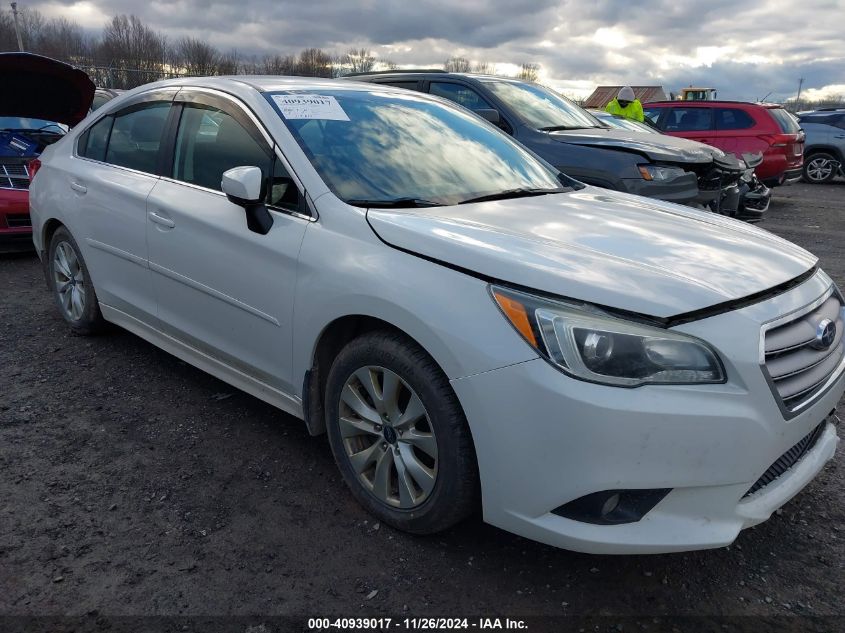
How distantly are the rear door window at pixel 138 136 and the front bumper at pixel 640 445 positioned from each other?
97.4 inches

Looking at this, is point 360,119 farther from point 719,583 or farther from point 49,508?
point 719,583

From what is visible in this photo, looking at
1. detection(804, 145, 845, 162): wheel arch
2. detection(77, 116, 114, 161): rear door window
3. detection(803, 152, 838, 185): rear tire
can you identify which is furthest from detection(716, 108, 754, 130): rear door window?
detection(77, 116, 114, 161): rear door window

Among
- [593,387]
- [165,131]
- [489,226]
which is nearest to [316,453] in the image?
[489,226]

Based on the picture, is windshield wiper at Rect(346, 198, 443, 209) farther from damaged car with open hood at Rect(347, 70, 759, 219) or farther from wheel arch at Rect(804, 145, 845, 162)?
wheel arch at Rect(804, 145, 845, 162)

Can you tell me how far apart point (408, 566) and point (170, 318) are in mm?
1865

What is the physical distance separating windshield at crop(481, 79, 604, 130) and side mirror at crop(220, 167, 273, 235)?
451 cm

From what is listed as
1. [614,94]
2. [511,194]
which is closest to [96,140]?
[511,194]

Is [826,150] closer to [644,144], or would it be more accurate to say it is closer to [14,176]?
[644,144]

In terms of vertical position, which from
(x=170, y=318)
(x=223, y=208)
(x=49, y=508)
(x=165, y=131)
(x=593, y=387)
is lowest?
(x=49, y=508)

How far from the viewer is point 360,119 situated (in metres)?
3.22

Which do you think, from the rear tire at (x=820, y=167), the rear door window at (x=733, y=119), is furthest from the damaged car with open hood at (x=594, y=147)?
the rear tire at (x=820, y=167)

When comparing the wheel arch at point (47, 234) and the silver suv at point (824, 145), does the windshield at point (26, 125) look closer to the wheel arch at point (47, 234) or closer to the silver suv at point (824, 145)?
the wheel arch at point (47, 234)

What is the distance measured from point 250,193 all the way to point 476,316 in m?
1.15

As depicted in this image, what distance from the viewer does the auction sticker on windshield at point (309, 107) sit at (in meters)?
3.12
